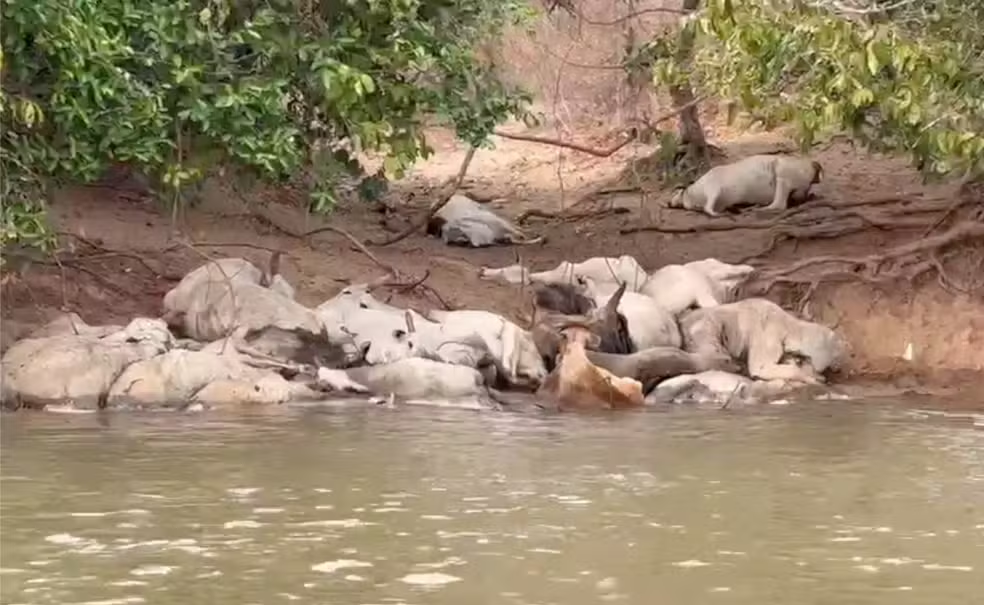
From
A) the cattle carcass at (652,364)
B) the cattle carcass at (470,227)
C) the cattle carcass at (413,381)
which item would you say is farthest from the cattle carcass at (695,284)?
the cattle carcass at (470,227)

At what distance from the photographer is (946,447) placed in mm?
8383

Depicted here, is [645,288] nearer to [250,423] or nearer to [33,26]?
[250,423]

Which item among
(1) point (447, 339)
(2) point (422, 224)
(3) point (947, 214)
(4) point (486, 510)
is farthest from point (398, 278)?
(4) point (486, 510)

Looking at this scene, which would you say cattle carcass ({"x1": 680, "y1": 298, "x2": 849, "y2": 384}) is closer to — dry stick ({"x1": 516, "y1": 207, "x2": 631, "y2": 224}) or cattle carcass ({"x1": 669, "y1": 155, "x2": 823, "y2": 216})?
cattle carcass ({"x1": 669, "y1": 155, "x2": 823, "y2": 216})

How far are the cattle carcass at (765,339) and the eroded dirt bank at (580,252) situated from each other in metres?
0.38

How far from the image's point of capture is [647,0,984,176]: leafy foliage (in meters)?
8.48

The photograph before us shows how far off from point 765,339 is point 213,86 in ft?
13.2


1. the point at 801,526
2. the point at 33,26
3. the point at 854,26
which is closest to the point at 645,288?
the point at 854,26

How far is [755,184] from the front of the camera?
51.0 ft

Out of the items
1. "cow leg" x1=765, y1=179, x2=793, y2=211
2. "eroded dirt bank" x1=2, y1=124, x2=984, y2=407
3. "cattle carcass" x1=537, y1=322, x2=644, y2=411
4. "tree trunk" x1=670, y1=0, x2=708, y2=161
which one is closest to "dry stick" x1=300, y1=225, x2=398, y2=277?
"eroded dirt bank" x1=2, y1=124, x2=984, y2=407

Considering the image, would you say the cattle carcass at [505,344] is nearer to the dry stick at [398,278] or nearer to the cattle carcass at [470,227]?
the dry stick at [398,278]

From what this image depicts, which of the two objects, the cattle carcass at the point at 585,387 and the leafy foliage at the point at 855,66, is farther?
the cattle carcass at the point at 585,387

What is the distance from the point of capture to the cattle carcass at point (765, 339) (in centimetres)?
1120

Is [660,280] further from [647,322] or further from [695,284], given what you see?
[647,322]
